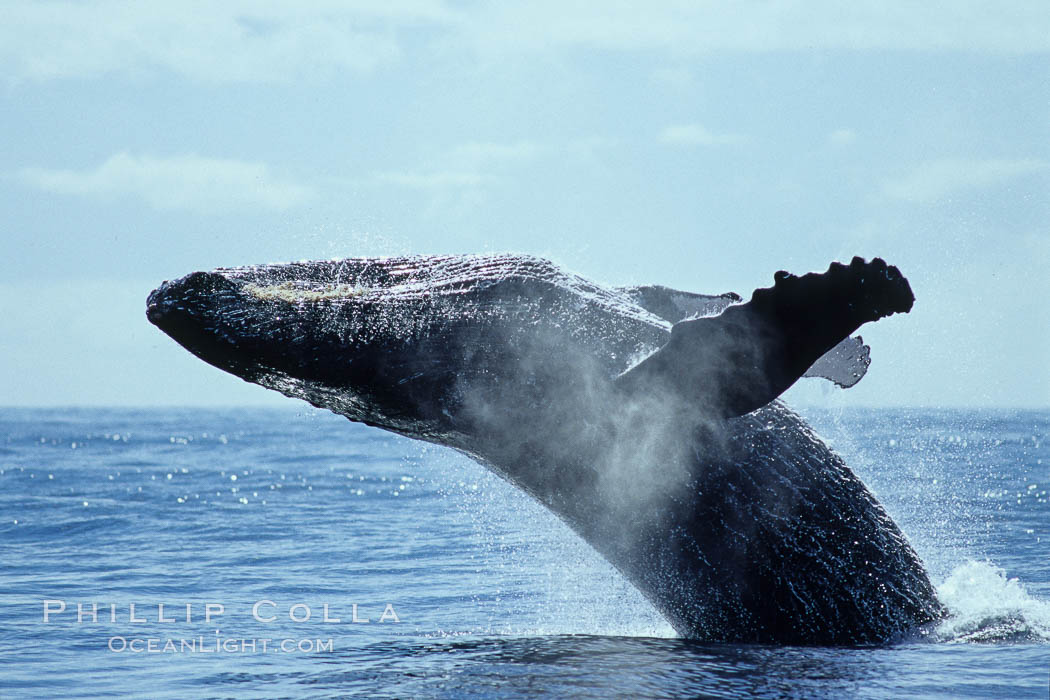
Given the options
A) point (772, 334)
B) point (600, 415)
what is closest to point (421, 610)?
point (600, 415)

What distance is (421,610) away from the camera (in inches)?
393

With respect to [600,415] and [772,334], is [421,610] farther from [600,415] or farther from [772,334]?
[772,334]

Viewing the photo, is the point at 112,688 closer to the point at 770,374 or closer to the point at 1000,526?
the point at 770,374

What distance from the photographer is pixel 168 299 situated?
22.2 ft

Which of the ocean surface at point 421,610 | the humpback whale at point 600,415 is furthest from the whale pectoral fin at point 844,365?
the humpback whale at point 600,415

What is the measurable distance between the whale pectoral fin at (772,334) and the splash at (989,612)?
9.15 feet

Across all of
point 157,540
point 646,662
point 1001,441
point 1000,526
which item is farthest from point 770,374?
point 1001,441

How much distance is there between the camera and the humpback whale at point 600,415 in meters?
6.92

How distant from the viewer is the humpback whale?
692 cm

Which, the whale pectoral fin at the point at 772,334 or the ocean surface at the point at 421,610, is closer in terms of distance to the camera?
the whale pectoral fin at the point at 772,334

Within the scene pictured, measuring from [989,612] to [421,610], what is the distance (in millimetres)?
4888

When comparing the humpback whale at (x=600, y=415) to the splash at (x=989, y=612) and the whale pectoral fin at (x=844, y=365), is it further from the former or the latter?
the whale pectoral fin at (x=844, y=365)

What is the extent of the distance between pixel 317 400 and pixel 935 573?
632 centimetres

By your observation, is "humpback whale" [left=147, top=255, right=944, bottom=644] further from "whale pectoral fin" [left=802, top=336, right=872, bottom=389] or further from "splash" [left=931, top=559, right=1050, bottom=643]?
"whale pectoral fin" [left=802, top=336, right=872, bottom=389]
